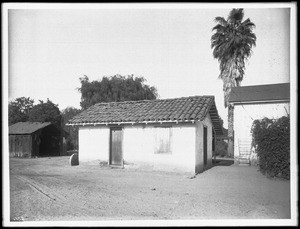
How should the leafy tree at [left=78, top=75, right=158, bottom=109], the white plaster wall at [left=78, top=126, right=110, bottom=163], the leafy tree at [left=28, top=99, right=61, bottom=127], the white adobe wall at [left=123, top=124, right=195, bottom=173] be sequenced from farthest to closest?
the leafy tree at [left=78, top=75, right=158, bottom=109] → the leafy tree at [left=28, top=99, right=61, bottom=127] → the white plaster wall at [left=78, top=126, right=110, bottom=163] → the white adobe wall at [left=123, top=124, right=195, bottom=173]

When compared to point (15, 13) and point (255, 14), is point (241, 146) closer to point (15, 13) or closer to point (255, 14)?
point (255, 14)

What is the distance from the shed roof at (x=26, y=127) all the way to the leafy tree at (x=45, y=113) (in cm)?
74

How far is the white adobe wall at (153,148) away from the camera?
1153 centimetres

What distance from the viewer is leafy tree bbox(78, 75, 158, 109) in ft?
106

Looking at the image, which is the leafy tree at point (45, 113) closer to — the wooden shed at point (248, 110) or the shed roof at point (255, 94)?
the shed roof at point (255, 94)

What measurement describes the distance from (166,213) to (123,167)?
7.00m

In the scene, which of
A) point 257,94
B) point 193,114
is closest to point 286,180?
point 193,114

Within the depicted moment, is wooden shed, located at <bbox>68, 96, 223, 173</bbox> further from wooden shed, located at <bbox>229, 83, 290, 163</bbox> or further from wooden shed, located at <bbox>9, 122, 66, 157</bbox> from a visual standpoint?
wooden shed, located at <bbox>9, 122, 66, 157</bbox>

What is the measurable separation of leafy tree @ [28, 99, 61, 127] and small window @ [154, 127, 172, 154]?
47.6 ft

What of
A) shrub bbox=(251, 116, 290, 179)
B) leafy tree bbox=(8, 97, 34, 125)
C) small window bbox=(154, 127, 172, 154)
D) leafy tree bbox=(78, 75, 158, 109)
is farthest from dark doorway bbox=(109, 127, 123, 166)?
leafy tree bbox=(78, 75, 158, 109)

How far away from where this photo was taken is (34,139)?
21344 mm

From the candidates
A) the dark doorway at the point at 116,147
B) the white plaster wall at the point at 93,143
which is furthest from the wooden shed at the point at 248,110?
the white plaster wall at the point at 93,143

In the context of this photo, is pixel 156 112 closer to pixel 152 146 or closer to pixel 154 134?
pixel 154 134

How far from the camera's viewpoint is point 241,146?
15008mm
